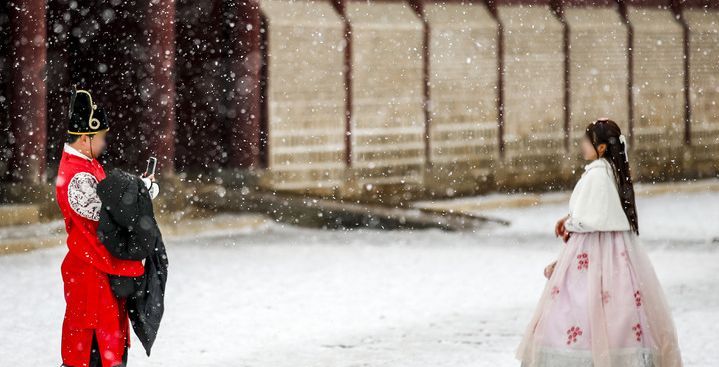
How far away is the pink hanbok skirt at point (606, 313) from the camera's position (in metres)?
7.19

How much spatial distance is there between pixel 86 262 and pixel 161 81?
11527mm

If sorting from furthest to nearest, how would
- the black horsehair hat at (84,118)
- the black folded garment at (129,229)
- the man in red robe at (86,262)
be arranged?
1. the black horsehair hat at (84,118)
2. the man in red robe at (86,262)
3. the black folded garment at (129,229)

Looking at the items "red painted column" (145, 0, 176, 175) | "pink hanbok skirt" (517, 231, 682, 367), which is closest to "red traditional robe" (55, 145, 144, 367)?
"pink hanbok skirt" (517, 231, 682, 367)

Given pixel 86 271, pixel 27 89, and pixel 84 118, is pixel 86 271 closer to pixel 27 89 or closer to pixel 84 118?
pixel 84 118

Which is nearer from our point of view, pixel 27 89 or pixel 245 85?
pixel 27 89

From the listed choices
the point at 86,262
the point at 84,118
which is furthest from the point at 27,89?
the point at 86,262

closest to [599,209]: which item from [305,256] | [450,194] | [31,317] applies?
[31,317]

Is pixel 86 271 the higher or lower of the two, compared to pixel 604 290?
higher

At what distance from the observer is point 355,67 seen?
2119 centimetres

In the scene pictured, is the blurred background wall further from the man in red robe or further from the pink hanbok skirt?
the pink hanbok skirt

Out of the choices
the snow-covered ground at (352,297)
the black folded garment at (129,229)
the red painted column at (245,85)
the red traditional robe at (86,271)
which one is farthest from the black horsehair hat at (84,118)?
the red painted column at (245,85)

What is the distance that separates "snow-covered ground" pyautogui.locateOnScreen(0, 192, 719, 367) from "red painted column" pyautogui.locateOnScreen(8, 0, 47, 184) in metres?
1.74

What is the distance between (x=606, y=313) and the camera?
7.20 m

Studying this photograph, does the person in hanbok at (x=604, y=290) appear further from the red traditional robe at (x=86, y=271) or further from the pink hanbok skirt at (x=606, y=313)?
the red traditional robe at (x=86, y=271)
